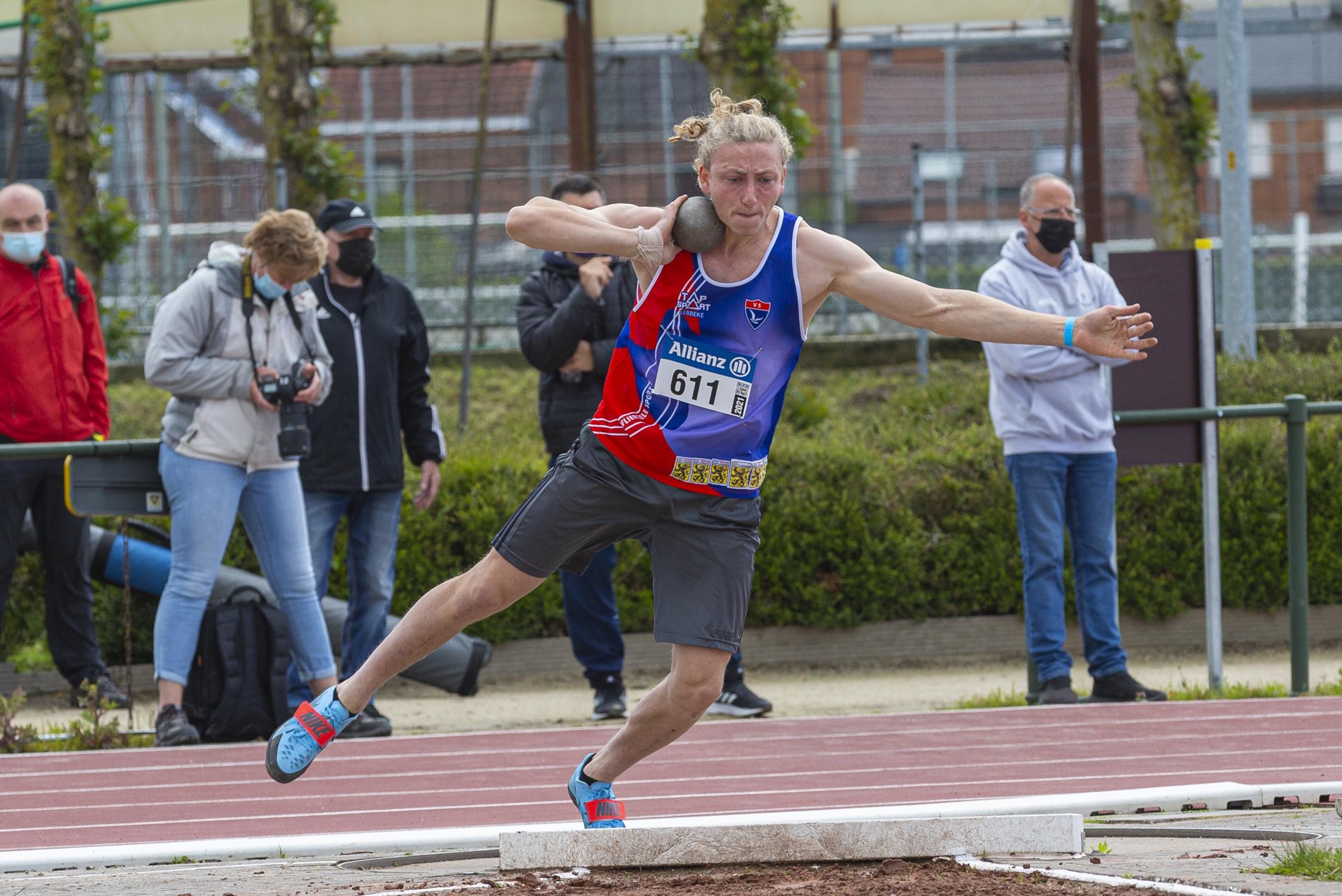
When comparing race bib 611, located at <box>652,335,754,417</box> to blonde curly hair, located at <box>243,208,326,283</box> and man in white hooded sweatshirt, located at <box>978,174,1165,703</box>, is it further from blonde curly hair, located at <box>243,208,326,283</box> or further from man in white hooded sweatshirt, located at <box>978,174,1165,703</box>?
man in white hooded sweatshirt, located at <box>978,174,1165,703</box>

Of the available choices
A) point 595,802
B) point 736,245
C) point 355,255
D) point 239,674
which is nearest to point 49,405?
point 355,255

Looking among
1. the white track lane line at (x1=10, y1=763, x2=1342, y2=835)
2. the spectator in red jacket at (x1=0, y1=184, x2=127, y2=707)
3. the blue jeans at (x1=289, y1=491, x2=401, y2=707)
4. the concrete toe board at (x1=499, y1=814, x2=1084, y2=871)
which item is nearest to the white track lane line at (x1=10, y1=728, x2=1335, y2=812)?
the white track lane line at (x1=10, y1=763, x2=1342, y2=835)

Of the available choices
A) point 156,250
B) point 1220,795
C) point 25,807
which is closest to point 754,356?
point 1220,795

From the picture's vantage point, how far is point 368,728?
7707 mm

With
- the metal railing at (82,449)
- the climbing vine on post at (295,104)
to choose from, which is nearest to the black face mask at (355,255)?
the metal railing at (82,449)

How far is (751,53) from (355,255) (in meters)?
6.45

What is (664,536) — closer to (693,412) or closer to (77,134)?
(693,412)

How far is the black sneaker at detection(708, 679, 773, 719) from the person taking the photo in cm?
803

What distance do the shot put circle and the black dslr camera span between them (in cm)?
315

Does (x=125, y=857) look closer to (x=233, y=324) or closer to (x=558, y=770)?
(x=558, y=770)

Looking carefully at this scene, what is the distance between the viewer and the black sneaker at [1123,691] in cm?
814

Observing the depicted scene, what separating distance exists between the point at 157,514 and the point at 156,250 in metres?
8.21

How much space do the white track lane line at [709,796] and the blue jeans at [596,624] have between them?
187 cm

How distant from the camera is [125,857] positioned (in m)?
4.95
